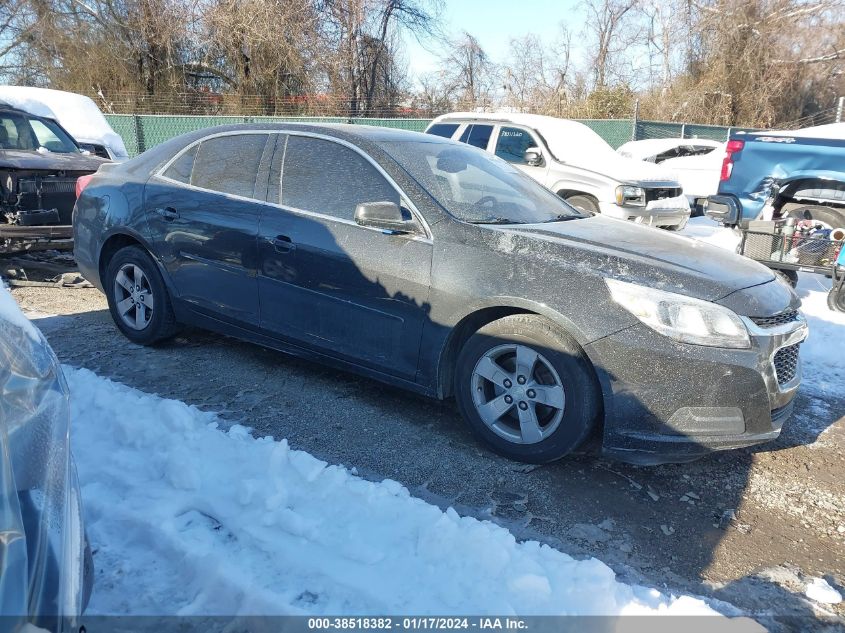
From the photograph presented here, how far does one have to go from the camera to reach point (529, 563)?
260 centimetres

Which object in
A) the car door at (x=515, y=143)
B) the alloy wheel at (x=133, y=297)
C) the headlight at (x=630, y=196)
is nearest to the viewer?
the alloy wheel at (x=133, y=297)

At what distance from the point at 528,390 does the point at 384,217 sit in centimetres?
122

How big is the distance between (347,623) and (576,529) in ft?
3.78

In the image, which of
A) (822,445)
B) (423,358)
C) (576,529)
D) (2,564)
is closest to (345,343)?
(423,358)

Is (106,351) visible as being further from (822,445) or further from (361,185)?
(822,445)

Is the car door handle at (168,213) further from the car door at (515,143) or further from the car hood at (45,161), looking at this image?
the car door at (515,143)

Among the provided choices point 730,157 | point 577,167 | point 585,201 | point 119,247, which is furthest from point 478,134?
point 119,247

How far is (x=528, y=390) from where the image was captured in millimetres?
3369

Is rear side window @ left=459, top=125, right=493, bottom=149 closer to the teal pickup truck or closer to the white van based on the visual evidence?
the teal pickup truck

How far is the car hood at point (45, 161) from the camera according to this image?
705 centimetres

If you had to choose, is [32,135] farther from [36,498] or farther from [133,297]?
[36,498]

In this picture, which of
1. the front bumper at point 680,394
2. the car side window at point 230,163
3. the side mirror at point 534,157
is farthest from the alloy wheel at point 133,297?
the side mirror at point 534,157

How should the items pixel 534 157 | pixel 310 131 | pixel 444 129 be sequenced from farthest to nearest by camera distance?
pixel 444 129
pixel 534 157
pixel 310 131

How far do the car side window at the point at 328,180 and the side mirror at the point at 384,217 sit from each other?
0.51 feet
